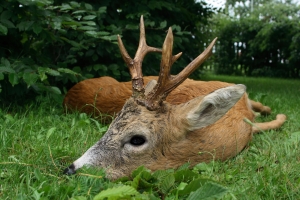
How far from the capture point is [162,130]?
2.99 m

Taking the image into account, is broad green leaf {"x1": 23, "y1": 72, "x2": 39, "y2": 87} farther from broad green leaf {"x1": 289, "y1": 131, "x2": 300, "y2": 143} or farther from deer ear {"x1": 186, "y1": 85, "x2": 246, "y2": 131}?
broad green leaf {"x1": 289, "y1": 131, "x2": 300, "y2": 143}

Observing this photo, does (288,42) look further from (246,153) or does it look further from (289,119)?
(246,153)

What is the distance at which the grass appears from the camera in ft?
7.76

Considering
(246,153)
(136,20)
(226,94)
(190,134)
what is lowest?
(246,153)

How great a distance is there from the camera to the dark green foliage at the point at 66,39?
4.43m

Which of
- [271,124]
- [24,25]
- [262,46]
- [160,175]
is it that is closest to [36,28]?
[24,25]

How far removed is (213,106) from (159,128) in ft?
1.31

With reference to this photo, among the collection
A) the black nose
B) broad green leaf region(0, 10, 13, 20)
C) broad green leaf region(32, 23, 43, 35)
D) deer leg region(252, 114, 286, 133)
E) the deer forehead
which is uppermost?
broad green leaf region(0, 10, 13, 20)

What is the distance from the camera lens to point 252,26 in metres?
21.8

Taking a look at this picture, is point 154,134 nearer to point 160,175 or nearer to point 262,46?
point 160,175

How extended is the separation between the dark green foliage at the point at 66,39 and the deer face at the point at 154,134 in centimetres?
144

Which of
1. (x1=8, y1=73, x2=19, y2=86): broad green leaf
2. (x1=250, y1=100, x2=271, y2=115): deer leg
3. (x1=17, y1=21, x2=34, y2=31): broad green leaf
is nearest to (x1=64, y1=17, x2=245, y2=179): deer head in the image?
(x1=8, y1=73, x2=19, y2=86): broad green leaf

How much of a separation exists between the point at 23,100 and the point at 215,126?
2.67 meters

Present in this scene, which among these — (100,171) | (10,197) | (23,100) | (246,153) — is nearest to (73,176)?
(100,171)
